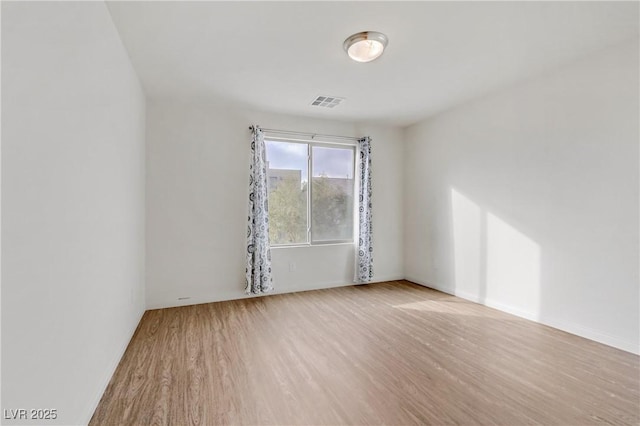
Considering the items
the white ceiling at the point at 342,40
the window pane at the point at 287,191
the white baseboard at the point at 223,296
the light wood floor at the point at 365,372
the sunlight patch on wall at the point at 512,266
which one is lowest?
the light wood floor at the point at 365,372

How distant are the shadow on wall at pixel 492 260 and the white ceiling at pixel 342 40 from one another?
1.57m

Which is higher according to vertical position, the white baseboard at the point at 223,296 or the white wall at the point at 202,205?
the white wall at the point at 202,205

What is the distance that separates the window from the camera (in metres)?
4.38

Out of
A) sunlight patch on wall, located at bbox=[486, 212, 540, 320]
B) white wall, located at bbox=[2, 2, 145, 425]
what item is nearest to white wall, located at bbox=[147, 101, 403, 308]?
white wall, located at bbox=[2, 2, 145, 425]

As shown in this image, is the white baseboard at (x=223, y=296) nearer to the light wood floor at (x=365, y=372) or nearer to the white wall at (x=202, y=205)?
the white wall at (x=202, y=205)

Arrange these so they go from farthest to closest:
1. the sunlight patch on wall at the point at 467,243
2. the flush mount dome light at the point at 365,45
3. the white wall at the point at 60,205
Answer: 1. the sunlight patch on wall at the point at 467,243
2. the flush mount dome light at the point at 365,45
3. the white wall at the point at 60,205

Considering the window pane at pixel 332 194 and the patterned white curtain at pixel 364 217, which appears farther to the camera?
the patterned white curtain at pixel 364 217

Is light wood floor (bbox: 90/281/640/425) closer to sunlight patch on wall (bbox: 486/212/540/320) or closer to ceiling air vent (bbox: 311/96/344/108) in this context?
sunlight patch on wall (bbox: 486/212/540/320)

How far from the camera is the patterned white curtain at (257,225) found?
4.01m

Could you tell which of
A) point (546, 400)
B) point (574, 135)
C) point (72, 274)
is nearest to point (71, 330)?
A: point (72, 274)

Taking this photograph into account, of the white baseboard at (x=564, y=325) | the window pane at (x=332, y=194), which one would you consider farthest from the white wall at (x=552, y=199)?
the window pane at (x=332, y=194)

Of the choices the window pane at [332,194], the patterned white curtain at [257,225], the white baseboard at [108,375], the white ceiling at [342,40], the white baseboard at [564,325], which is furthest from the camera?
the window pane at [332,194]

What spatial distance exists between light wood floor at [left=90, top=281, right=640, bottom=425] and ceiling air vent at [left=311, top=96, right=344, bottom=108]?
8.56 ft

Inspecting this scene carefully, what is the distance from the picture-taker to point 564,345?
8.64ft
